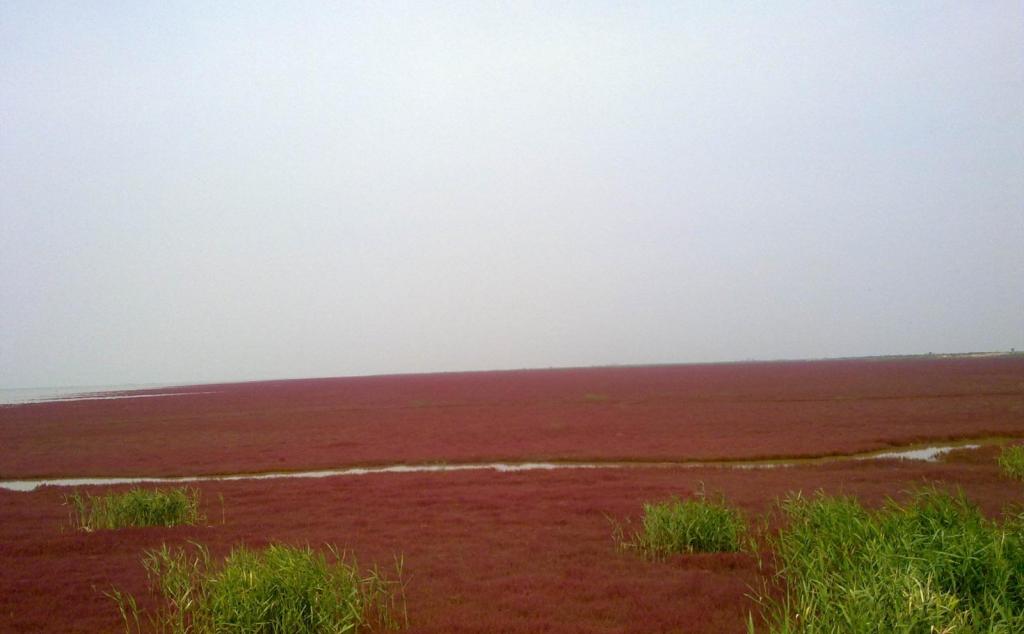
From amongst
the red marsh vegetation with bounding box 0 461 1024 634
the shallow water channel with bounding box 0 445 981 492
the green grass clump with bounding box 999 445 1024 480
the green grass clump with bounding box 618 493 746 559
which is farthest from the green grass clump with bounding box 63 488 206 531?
the green grass clump with bounding box 999 445 1024 480

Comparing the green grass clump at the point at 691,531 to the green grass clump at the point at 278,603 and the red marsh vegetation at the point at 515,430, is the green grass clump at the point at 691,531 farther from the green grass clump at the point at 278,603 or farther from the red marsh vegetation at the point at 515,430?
the red marsh vegetation at the point at 515,430

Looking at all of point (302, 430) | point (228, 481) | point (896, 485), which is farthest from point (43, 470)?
point (896, 485)

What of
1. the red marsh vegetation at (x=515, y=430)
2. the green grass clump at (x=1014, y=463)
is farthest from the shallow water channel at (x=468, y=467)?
the green grass clump at (x=1014, y=463)

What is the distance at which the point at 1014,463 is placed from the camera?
598 inches

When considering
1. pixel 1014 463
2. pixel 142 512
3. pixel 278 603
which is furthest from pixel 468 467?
pixel 278 603

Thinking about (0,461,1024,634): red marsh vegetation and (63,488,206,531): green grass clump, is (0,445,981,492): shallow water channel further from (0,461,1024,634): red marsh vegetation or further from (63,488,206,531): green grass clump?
(63,488,206,531): green grass clump

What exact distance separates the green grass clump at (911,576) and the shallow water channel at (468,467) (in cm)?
1167

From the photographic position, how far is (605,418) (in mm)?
33250

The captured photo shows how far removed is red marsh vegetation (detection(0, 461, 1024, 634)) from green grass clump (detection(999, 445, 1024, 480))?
0.28 m

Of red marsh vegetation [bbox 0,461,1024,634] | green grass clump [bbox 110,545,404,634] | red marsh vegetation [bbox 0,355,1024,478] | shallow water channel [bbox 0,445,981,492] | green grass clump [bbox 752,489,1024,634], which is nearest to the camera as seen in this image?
green grass clump [bbox 752,489,1024,634]

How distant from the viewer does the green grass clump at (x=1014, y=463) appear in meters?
15.0

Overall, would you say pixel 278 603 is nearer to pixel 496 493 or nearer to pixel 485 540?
pixel 485 540

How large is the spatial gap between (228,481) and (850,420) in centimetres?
2251

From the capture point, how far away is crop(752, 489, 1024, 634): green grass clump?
5215mm
